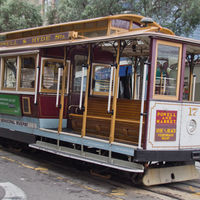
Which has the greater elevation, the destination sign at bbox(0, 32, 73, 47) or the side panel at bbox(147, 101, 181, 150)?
the destination sign at bbox(0, 32, 73, 47)

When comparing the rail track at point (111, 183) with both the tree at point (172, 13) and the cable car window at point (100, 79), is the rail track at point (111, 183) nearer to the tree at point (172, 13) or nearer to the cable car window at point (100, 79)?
the cable car window at point (100, 79)

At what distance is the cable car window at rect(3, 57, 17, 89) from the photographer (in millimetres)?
9000

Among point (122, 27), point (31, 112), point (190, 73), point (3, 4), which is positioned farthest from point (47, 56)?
point (3, 4)

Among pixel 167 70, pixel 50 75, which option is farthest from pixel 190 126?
pixel 50 75

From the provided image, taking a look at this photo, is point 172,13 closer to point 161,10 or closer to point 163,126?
point 161,10

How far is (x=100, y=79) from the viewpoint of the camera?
9.02 m

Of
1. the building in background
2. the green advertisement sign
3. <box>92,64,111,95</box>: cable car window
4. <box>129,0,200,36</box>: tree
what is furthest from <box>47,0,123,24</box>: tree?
the green advertisement sign

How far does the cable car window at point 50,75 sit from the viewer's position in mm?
8258

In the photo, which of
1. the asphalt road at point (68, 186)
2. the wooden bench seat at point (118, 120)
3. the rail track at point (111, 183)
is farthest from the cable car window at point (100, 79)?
the asphalt road at point (68, 186)

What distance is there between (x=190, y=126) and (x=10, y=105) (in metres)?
4.87

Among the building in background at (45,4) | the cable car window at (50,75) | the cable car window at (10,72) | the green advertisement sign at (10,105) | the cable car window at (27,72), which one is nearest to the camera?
the cable car window at (50,75)

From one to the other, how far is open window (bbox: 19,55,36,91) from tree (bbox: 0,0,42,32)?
45.6 feet

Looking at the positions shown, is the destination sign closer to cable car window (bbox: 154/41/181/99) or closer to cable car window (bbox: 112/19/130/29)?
cable car window (bbox: 112/19/130/29)

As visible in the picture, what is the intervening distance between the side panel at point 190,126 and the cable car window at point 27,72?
12.7ft
